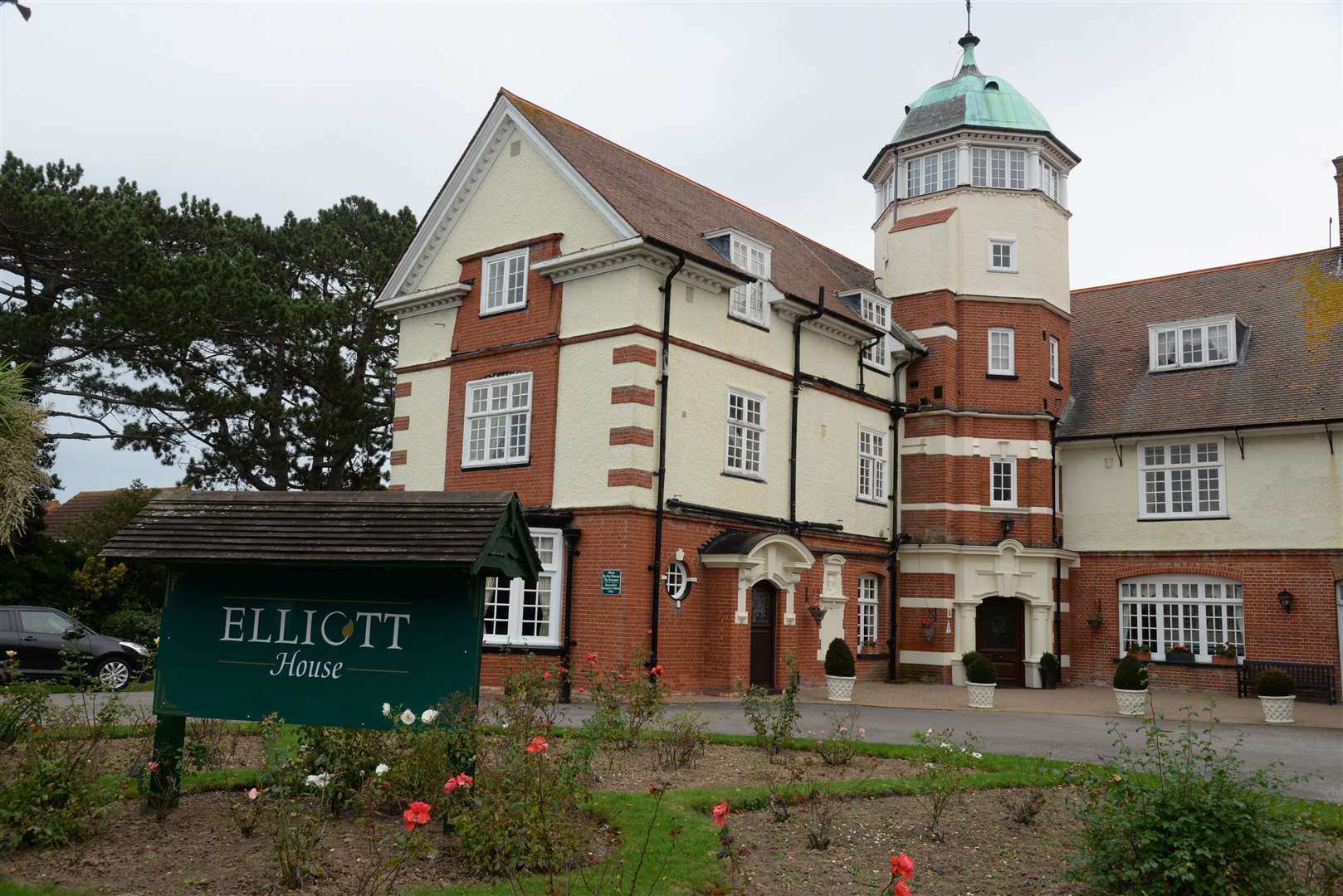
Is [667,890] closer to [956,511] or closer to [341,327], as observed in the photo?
[956,511]

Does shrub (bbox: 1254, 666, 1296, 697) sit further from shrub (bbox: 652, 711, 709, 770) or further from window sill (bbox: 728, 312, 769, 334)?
shrub (bbox: 652, 711, 709, 770)

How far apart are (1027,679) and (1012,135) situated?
13.6 metres

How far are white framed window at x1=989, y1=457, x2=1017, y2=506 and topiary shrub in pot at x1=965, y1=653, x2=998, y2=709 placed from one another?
6.53 meters

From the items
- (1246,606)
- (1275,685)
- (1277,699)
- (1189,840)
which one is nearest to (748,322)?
(1275,685)

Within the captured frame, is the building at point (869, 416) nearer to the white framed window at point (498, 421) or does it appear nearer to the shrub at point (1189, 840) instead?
the white framed window at point (498, 421)

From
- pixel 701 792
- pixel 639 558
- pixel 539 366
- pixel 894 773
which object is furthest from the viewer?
pixel 539 366

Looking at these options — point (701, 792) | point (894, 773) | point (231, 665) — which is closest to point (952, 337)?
point (894, 773)

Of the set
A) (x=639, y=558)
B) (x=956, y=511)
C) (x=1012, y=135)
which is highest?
(x=1012, y=135)

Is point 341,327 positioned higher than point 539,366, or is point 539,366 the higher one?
point 341,327

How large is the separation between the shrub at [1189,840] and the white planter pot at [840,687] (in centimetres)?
1410

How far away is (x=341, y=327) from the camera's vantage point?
3381 cm

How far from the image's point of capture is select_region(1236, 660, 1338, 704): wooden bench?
2289cm

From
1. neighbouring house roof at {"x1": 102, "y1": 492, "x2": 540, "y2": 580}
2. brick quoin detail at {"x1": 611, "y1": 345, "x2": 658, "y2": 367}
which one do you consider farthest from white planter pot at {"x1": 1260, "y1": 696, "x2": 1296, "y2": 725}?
neighbouring house roof at {"x1": 102, "y1": 492, "x2": 540, "y2": 580}

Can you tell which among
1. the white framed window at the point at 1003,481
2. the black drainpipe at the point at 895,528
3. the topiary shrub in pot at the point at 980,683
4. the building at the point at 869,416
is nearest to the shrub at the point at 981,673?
the topiary shrub in pot at the point at 980,683
